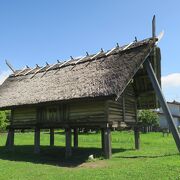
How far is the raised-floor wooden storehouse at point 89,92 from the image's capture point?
59.2 ft

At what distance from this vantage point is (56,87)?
21016mm

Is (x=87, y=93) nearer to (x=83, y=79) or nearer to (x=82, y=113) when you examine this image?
(x=82, y=113)

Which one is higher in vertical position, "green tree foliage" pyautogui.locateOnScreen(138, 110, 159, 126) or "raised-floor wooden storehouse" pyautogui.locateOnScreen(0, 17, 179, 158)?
"green tree foliage" pyautogui.locateOnScreen(138, 110, 159, 126)

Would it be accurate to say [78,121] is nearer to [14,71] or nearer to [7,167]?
[7,167]

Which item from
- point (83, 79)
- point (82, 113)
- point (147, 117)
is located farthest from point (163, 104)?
point (147, 117)

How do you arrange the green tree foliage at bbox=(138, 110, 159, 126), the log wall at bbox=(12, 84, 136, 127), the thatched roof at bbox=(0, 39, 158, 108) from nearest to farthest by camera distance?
the thatched roof at bbox=(0, 39, 158, 108), the log wall at bbox=(12, 84, 136, 127), the green tree foliage at bbox=(138, 110, 159, 126)

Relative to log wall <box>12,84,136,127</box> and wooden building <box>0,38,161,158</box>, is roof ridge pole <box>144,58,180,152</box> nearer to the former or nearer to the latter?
wooden building <box>0,38,161,158</box>

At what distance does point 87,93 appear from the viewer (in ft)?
58.7

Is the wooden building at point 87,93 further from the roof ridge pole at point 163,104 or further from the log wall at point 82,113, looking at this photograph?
the roof ridge pole at point 163,104

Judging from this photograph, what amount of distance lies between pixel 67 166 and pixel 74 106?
4698 mm

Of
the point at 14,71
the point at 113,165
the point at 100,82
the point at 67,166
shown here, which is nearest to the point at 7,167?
the point at 67,166

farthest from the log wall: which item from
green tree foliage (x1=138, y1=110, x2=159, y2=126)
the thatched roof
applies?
green tree foliage (x1=138, y1=110, x2=159, y2=126)

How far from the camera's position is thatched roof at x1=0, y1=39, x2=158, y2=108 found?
58.4 feet

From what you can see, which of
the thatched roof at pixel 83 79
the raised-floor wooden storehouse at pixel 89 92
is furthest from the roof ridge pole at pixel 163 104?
the thatched roof at pixel 83 79
